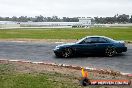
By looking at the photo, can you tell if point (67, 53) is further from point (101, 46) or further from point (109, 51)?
point (109, 51)

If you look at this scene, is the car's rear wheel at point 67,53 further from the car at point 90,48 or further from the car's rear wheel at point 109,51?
the car's rear wheel at point 109,51

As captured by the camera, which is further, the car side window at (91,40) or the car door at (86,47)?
the car side window at (91,40)

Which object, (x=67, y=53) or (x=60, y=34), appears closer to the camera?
(x=67, y=53)

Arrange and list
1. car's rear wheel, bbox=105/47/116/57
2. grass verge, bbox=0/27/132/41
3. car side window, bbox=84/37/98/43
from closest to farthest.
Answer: car's rear wheel, bbox=105/47/116/57 → car side window, bbox=84/37/98/43 → grass verge, bbox=0/27/132/41

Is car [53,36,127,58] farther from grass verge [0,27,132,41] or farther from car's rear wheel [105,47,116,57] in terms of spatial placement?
grass verge [0,27,132,41]

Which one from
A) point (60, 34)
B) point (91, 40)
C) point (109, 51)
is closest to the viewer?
point (109, 51)

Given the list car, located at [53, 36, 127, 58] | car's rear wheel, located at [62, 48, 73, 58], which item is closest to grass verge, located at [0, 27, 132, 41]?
car, located at [53, 36, 127, 58]

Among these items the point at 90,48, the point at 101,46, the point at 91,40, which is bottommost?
the point at 90,48

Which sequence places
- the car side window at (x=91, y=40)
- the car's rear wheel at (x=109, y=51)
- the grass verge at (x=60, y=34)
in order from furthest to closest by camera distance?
the grass verge at (x=60, y=34) < the car side window at (x=91, y=40) < the car's rear wheel at (x=109, y=51)

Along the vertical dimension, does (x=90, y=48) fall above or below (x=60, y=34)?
above

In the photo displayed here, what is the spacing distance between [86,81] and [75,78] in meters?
1.29

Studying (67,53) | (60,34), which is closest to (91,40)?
(67,53)

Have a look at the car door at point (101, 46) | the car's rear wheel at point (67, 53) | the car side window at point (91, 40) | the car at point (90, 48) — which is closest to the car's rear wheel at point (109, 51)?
the car at point (90, 48)

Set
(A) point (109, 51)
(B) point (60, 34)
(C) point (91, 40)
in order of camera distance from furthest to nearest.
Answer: (B) point (60, 34), (C) point (91, 40), (A) point (109, 51)
